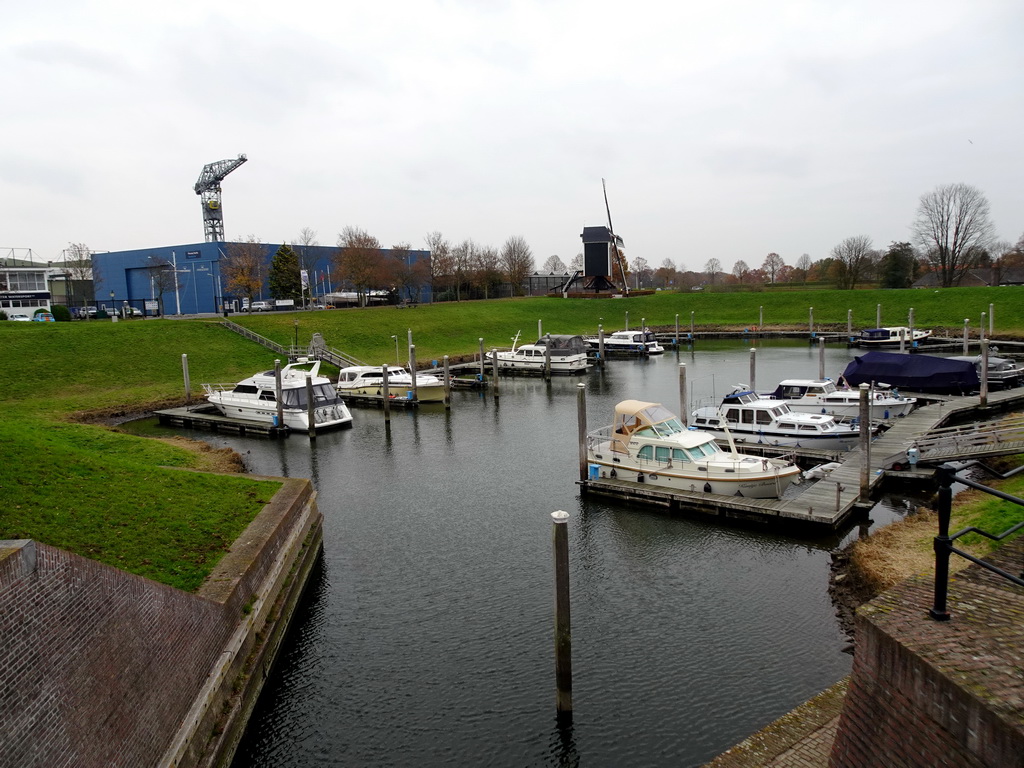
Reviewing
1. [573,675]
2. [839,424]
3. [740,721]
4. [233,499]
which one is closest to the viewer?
[740,721]

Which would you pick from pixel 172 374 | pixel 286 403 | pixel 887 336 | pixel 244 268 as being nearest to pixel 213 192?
pixel 244 268

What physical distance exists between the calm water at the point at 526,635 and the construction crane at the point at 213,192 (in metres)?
85.5

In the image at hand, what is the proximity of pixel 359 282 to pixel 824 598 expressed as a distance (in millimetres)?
75300

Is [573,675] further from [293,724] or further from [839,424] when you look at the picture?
[839,424]

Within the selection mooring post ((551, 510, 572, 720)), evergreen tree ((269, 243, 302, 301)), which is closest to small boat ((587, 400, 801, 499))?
mooring post ((551, 510, 572, 720))

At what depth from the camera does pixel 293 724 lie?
1298cm

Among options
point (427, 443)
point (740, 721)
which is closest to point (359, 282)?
point (427, 443)

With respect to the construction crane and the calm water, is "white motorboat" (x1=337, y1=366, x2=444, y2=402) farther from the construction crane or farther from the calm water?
the construction crane

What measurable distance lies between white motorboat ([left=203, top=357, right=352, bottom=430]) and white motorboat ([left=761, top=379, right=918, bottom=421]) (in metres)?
22.1

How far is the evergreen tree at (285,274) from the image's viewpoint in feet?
289

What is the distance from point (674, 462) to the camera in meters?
23.5

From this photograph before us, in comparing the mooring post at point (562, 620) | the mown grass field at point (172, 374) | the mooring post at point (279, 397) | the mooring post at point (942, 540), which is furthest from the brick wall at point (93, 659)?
the mooring post at point (279, 397)

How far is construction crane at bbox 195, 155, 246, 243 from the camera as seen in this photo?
10050 centimetres

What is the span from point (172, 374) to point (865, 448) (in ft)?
144
